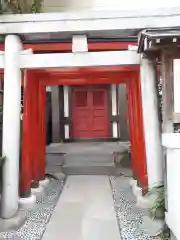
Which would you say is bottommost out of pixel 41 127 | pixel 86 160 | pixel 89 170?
pixel 89 170

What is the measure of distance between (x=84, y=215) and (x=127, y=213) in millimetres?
811

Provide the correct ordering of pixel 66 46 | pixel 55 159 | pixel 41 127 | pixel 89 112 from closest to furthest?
1. pixel 66 46
2. pixel 41 127
3. pixel 55 159
4. pixel 89 112

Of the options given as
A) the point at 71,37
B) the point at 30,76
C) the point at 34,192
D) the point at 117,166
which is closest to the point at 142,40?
the point at 71,37

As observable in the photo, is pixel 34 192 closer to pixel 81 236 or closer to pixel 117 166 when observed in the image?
pixel 81 236

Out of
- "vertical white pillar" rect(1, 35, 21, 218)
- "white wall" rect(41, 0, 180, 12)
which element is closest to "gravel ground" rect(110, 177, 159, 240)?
"vertical white pillar" rect(1, 35, 21, 218)

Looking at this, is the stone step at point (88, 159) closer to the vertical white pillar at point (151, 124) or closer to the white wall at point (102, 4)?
the vertical white pillar at point (151, 124)

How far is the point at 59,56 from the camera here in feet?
16.8

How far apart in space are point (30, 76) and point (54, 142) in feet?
23.9

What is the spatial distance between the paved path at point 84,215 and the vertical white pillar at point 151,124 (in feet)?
3.57

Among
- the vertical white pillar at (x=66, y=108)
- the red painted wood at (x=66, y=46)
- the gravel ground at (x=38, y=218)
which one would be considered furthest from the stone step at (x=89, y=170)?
Result: the red painted wood at (x=66, y=46)

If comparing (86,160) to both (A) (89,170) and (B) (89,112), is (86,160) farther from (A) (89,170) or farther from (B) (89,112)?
(B) (89,112)

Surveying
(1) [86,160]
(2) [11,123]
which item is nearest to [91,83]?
(2) [11,123]

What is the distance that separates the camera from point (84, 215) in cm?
547

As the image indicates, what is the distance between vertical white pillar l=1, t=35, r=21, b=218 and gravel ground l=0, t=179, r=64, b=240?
→ 42 centimetres
